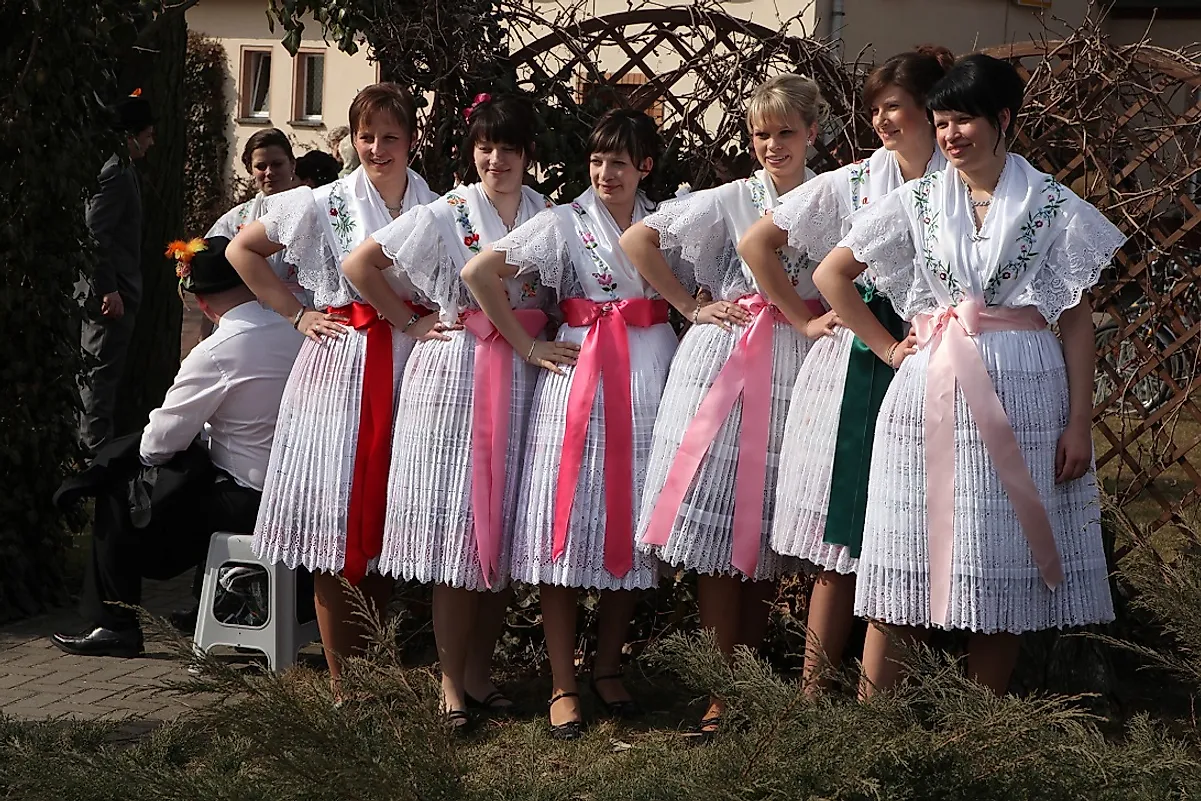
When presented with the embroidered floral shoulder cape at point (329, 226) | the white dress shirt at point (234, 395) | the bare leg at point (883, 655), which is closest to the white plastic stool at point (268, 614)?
the white dress shirt at point (234, 395)

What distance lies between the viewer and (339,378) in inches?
181

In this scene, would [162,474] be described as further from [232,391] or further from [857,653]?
[857,653]

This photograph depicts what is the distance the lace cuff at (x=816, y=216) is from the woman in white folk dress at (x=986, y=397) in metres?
0.24

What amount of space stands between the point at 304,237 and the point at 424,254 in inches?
17.9

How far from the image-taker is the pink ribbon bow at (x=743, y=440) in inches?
164

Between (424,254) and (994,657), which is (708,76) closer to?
(424,254)

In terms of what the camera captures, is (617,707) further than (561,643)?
Yes

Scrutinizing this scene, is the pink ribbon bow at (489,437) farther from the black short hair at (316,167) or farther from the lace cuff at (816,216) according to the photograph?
the black short hair at (316,167)

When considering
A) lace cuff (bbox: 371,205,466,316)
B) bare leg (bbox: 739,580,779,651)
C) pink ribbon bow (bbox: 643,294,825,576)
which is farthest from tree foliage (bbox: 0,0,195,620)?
bare leg (bbox: 739,580,779,651)

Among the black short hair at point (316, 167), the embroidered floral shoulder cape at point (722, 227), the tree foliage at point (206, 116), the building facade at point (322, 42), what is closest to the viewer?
the embroidered floral shoulder cape at point (722, 227)

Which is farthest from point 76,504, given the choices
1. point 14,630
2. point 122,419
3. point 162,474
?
point 122,419

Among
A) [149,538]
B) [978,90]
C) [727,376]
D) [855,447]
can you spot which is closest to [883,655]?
[855,447]

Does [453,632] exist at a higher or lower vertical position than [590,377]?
lower

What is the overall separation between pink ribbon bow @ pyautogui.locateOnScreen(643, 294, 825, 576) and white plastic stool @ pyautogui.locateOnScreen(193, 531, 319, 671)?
1.42 metres
